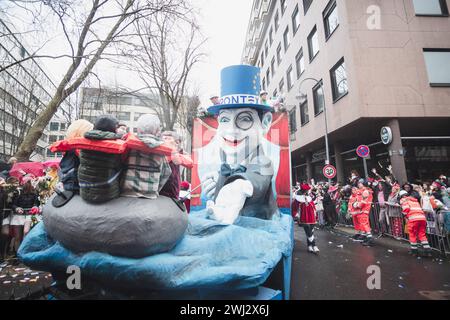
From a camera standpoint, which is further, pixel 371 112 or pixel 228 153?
pixel 371 112

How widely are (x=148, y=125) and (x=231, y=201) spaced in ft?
4.49

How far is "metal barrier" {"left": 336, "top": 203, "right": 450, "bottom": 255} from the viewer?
5941 mm

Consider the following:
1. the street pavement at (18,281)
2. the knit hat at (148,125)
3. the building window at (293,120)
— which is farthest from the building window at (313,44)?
the street pavement at (18,281)

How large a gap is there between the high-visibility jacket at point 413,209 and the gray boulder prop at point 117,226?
20.9 feet

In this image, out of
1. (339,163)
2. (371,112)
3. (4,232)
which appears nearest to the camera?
(4,232)

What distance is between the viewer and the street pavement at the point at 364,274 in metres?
3.43

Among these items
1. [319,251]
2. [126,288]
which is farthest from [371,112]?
[126,288]

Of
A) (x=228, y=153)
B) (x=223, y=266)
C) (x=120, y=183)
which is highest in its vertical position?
(x=228, y=153)

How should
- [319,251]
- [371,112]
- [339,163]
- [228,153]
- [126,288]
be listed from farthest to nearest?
[339,163] → [371,112] → [319,251] → [228,153] → [126,288]

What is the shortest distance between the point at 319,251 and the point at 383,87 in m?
7.80

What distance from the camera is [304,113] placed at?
16.3m

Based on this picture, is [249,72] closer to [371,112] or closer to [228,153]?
[228,153]

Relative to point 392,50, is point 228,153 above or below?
below

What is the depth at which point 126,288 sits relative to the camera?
1.58m
